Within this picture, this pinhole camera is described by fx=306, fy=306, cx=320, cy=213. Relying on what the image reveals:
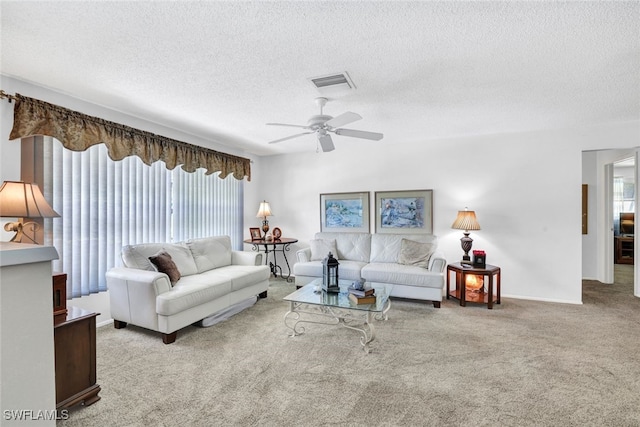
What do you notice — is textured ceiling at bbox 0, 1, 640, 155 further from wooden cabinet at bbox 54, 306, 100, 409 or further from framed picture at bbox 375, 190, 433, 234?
wooden cabinet at bbox 54, 306, 100, 409

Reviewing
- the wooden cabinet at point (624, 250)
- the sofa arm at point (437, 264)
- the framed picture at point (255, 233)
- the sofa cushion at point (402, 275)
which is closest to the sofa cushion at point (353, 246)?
the sofa cushion at point (402, 275)

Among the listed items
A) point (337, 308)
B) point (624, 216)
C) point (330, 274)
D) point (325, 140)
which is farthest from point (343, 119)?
point (624, 216)

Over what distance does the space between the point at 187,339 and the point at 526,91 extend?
3.97 m

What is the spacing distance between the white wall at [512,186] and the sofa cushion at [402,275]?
1.00 meters

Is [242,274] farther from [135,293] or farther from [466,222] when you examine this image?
[466,222]

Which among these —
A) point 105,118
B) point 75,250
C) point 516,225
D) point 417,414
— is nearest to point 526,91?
point 516,225

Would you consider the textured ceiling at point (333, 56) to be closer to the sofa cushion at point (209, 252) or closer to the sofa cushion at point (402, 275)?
the sofa cushion at point (209, 252)

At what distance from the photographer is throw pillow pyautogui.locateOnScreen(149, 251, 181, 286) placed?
3.23 meters

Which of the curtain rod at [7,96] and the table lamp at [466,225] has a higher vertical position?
the curtain rod at [7,96]

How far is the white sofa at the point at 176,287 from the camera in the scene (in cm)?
285

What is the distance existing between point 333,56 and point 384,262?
3.14 metres

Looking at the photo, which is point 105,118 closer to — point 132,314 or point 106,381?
point 132,314

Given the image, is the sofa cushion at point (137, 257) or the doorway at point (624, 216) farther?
the doorway at point (624, 216)

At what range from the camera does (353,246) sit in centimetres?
493
